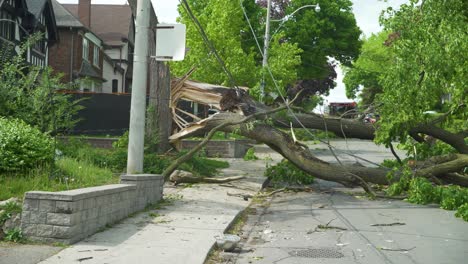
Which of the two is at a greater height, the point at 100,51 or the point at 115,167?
the point at 100,51

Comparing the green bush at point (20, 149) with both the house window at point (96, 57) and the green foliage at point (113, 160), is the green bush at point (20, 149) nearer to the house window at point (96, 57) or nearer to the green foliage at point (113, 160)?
the green foliage at point (113, 160)

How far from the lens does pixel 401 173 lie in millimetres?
13734

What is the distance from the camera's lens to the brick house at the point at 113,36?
170 ft

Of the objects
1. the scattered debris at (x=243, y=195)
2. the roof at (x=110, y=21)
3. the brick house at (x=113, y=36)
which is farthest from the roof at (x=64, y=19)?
the scattered debris at (x=243, y=195)

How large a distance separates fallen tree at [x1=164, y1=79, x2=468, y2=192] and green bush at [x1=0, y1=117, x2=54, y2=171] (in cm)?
348

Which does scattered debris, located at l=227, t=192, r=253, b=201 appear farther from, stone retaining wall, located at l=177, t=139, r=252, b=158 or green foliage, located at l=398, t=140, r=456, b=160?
stone retaining wall, located at l=177, t=139, r=252, b=158

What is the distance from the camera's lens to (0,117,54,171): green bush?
9078 mm

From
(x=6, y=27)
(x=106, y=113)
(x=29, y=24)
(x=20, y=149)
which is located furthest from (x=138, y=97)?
(x=29, y=24)

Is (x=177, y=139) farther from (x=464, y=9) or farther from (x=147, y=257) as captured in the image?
(x=147, y=257)

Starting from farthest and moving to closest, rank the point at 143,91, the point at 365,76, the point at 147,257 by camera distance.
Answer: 1. the point at 365,76
2. the point at 143,91
3. the point at 147,257

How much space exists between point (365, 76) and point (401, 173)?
65.7 m

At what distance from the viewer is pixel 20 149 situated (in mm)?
9297

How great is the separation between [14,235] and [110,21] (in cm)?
4955

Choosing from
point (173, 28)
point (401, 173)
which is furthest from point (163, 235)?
point (401, 173)
